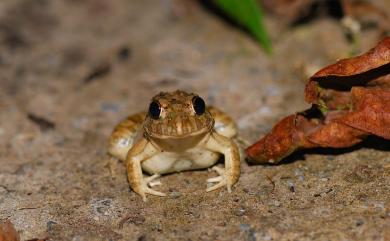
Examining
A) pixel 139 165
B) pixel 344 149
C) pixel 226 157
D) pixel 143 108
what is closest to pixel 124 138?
pixel 139 165

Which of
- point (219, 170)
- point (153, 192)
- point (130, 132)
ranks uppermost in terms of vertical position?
point (130, 132)

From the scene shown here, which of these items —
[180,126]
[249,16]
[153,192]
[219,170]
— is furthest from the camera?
[249,16]

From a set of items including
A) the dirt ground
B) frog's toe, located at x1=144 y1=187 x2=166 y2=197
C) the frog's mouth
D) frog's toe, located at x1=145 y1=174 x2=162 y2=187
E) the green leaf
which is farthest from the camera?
the green leaf

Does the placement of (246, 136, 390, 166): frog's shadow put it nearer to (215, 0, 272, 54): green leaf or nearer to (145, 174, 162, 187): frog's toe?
(145, 174, 162, 187): frog's toe

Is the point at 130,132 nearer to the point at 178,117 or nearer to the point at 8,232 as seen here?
the point at 178,117

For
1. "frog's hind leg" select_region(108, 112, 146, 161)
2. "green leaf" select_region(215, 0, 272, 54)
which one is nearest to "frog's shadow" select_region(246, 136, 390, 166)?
"frog's hind leg" select_region(108, 112, 146, 161)

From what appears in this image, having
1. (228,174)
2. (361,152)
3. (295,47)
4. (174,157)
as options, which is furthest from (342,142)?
(295,47)
